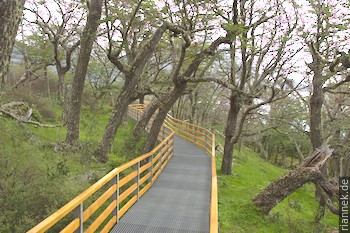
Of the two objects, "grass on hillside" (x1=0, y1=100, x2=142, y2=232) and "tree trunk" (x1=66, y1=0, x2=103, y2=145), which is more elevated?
"tree trunk" (x1=66, y1=0, x2=103, y2=145)

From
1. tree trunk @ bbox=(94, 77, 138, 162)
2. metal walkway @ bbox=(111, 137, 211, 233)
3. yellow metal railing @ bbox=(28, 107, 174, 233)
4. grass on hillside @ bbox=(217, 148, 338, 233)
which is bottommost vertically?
grass on hillside @ bbox=(217, 148, 338, 233)

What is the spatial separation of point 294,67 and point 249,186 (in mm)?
6533

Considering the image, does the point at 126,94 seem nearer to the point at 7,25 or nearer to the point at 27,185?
the point at 27,185

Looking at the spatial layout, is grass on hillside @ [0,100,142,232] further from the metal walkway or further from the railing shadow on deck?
the metal walkway

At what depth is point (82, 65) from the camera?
37.1ft

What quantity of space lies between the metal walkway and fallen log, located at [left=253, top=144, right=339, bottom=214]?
2.08m

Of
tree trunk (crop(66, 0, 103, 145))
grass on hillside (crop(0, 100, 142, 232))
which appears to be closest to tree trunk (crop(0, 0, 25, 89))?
grass on hillside (crop(0, 100, 142, 232))

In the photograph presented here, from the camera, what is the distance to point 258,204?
33.9 feet

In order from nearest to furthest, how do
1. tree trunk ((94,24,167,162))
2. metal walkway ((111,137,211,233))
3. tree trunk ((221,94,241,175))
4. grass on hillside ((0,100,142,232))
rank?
grass on hillside ((0,100,142,232)) < metal walkway ((111,137,211,233)) < tree trunk ((94,24,167,162)) < tree trunk ((221,94,241,175))

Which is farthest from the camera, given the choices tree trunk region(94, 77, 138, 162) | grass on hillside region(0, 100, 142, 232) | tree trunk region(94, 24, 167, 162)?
tree trunk region(94, 77, 138, 162)

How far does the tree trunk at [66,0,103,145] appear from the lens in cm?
1073

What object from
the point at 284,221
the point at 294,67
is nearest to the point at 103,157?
the point at 284,221

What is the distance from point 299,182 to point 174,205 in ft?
15.1

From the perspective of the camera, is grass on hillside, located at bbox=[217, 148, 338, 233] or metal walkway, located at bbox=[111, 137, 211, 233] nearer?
metal walkway, located at bbox=[111, 137, 211, 233]
